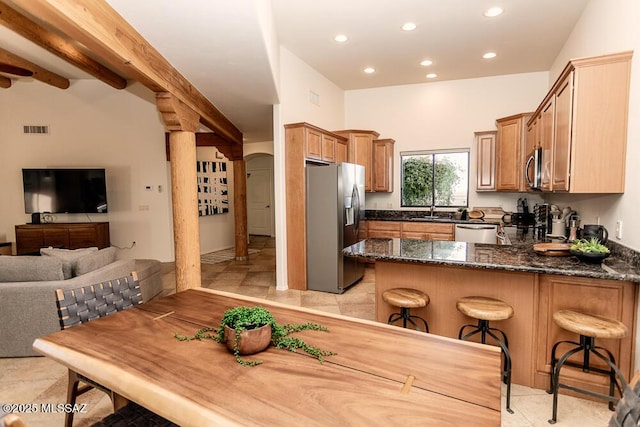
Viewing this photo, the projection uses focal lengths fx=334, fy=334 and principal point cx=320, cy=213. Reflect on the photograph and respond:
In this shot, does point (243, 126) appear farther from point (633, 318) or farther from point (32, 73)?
point (633, 318)

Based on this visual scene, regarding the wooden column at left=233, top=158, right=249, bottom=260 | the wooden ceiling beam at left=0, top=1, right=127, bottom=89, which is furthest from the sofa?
the wooden column at left=233, top=158, right=249, bottom=260

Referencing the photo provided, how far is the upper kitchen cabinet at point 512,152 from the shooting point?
4.69m

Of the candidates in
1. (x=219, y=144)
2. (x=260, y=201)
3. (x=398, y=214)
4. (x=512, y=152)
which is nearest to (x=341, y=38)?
(x=512, y=152)

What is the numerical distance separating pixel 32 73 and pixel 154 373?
Result: 6149 mm

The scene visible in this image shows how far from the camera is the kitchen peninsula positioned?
217 cm

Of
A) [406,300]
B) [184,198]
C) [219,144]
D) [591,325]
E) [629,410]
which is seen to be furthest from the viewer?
[219,144]

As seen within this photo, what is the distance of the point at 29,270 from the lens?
2.99m

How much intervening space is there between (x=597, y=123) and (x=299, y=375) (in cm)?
265

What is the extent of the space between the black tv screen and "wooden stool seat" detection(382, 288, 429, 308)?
609 centimetres

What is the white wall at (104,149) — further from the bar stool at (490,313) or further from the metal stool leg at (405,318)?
the bar stool at (490,313)

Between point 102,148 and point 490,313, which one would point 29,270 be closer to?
point 490,313

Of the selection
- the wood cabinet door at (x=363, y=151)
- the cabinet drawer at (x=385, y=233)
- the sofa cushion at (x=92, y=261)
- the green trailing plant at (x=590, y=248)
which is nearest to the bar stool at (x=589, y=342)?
the green trailing plant at (x=590, y=248)

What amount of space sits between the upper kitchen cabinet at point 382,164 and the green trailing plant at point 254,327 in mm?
4852

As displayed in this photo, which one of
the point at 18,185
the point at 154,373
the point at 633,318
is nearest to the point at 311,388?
the point at 154,373
